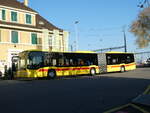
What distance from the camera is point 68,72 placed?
1014 inches

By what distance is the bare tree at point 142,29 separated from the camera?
48.5 metres

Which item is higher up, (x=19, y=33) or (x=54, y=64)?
(x=19, y=33)

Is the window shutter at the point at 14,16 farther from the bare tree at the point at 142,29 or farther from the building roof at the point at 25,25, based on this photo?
the bare tree at the point at 142,29

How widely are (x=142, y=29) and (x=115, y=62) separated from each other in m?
23.7

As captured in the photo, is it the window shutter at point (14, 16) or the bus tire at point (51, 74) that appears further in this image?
the window shutter at point (14, 16)

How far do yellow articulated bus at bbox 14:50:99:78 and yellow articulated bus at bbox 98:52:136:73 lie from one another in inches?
42.8

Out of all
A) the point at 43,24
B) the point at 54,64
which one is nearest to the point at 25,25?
→ the point at 43,24

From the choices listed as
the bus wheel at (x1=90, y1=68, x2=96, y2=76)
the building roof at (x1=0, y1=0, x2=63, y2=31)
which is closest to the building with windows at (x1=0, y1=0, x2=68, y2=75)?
the building roof at (x1=0, y1=0, x2=63, y2=31)

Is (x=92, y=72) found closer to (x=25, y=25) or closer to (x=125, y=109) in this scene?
(x=25, y=25)

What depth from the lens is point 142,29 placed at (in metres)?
51.8

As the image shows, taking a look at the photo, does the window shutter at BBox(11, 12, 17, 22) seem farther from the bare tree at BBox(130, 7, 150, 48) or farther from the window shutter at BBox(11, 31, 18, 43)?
the bare tree at BBox(130, 7, 150, 48)

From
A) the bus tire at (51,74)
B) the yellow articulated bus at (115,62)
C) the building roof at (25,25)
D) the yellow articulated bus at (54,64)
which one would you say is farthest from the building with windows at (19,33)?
the bus tire at (51,74)

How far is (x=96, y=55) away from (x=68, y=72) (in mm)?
5085

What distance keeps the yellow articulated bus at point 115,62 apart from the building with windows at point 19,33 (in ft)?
31.0
